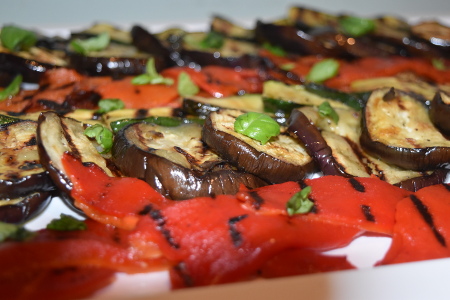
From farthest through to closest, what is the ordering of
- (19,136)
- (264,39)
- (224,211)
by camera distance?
(264,39) < (19,136) < (224,211)

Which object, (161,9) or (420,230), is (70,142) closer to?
(420,230)

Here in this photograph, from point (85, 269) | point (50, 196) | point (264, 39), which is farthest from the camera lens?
point (264, 39)

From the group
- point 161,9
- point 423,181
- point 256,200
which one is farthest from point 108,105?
point 161,9

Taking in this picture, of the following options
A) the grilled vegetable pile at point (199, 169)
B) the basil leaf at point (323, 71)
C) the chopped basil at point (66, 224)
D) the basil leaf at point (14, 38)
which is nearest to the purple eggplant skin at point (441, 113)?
the grilled vegetable pile at point (199, 169)

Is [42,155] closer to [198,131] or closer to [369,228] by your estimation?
[198,131]

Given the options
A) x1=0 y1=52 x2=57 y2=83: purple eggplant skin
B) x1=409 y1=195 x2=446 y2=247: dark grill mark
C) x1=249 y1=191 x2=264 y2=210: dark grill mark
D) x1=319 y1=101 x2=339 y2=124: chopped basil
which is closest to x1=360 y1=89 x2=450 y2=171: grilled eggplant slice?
x1=319 y1=101 x2=339 y2=124: chopped basil

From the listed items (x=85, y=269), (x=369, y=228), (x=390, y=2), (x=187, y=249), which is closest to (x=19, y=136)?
(x=85, y=269)
